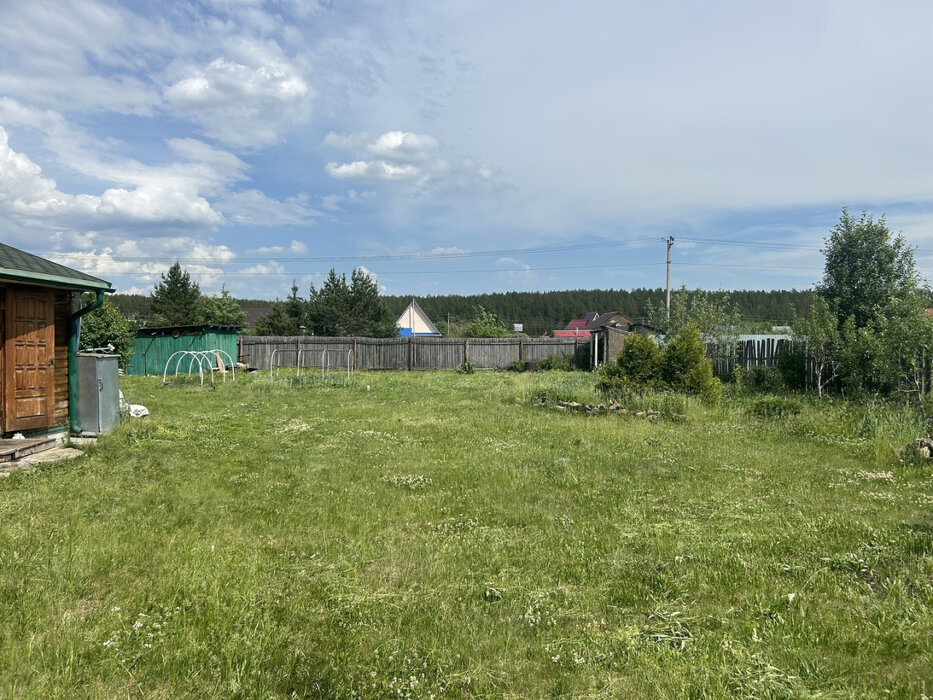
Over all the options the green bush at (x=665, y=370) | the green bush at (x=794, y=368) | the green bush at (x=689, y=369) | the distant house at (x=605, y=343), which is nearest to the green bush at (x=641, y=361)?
the green bush at (x=665, y=370)

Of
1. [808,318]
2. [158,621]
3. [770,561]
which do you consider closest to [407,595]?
[158,621]

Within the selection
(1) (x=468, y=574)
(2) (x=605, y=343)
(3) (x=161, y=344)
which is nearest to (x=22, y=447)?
(1) (x=468, y=574)

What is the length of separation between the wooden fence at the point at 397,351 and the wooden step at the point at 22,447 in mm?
18170

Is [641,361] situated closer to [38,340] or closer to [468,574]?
[468,574]

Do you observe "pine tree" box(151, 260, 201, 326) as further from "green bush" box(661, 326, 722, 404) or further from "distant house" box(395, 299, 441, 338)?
"green bush" box(661, 326, 722, 404)

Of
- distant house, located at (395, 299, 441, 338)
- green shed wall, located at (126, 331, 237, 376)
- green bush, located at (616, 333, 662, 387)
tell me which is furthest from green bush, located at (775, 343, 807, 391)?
distant house, located at (395, 299, 441, 338)

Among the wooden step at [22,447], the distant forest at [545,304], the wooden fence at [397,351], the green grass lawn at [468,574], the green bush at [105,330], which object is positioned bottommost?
the green grass lawn at [468,574]

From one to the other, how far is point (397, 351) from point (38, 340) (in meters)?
19.2

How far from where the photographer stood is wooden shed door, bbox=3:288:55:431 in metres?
7.54

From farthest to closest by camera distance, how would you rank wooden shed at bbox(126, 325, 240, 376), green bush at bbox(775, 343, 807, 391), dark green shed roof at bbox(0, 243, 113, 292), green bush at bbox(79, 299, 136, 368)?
wooden shed at bbox(126, 325, 240, 376) → green bush at bbox(79, 299, 136, 368) → green bush at bbox(775, 343, 807, 391) → dark green shed roof at bbox(0, 243, 113, 292)

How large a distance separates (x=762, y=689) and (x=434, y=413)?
9.74 metres

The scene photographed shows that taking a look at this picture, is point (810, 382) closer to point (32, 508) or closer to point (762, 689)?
point (762, 689)

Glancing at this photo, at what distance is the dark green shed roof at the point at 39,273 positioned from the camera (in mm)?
7012

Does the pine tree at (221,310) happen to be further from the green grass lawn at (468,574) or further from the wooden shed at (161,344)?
the green grass lawn at (468,574)
